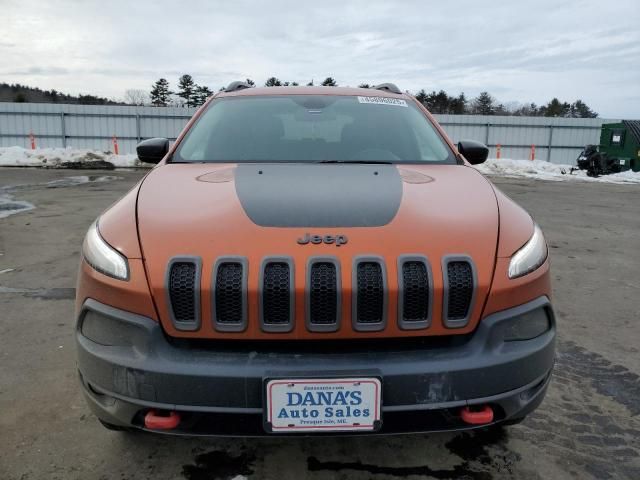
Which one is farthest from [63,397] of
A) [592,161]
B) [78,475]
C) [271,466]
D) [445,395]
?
[592,161]

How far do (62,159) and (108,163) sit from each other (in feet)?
6.64

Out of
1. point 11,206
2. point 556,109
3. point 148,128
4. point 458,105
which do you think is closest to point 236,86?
point 11,206

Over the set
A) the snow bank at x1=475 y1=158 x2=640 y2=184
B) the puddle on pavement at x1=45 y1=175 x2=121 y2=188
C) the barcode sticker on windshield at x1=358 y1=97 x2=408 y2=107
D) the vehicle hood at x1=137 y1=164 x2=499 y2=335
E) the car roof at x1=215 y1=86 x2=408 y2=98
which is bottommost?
the puddle on pavement at x1=45 y1=175 x2=121 y2=188

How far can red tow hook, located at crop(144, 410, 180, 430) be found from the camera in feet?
5.46

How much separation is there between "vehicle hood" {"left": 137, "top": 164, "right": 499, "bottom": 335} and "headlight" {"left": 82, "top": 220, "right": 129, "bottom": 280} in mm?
93

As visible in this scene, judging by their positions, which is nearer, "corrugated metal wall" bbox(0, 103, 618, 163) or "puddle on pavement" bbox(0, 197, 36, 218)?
"puddle on pavement" bbox(0, 197, 36, 218)

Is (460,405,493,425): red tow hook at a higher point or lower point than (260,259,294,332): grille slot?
lower

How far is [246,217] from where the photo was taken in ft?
6.12

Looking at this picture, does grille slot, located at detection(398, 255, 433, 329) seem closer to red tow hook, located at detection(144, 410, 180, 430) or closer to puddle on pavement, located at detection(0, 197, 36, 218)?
red tow hook, located at detection(144, 410, 180, 430)

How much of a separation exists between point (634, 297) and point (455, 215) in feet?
11.0

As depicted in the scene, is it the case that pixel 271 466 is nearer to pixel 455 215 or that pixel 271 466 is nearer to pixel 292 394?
pixel 292 394

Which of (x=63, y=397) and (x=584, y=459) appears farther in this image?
(x=63, y=397)

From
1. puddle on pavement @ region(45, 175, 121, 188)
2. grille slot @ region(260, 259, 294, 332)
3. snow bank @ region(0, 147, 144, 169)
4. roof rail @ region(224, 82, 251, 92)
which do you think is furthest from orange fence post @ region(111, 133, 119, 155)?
grille slot @ region(260, 259, 294, 332)

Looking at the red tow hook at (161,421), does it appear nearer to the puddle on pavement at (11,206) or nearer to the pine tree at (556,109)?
the puddle on pavement at (11,206)
